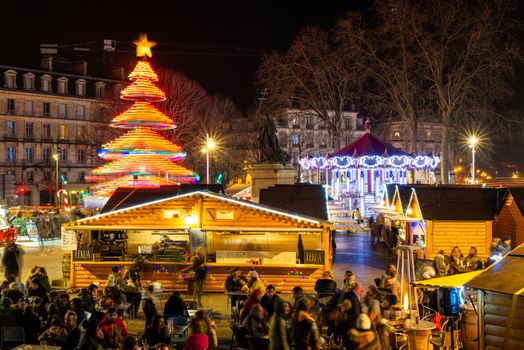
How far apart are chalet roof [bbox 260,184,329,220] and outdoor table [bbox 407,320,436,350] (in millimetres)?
10238

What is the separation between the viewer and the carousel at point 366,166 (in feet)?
110

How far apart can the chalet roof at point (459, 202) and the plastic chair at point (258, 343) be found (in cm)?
1335

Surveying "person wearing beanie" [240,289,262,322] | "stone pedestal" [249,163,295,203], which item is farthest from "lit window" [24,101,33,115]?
"person wearing beanie" [240,289,262,322]

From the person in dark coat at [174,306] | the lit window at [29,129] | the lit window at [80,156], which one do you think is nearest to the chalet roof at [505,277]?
the person in dark coat at [174,306]

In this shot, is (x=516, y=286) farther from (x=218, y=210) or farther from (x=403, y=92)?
(x=403, y=92)

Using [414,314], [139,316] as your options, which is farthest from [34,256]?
[414,314]

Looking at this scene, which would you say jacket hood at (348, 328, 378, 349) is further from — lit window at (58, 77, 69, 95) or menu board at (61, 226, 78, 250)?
lit window at (58, 77, 69, 95)

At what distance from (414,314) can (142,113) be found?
18504mm

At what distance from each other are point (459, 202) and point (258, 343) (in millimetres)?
14332

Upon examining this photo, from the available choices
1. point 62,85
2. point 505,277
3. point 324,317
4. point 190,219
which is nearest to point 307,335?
point 505,277

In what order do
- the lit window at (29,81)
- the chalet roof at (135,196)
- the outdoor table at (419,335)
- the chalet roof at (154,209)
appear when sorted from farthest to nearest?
the lit window at (29,81)
the chalet roof at (135,196)
the chalet roof at (154,209)
the outdoor table at (419,335)

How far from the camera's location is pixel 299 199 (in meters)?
22.5

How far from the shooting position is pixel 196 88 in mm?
54312

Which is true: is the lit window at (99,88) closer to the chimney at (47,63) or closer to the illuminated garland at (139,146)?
the chimney at (47,63)
